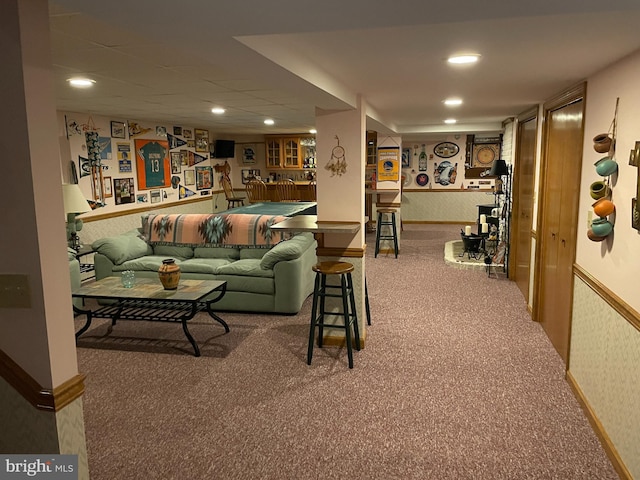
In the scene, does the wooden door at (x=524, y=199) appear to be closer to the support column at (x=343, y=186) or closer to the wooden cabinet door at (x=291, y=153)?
the support column at (x=343, y=186)

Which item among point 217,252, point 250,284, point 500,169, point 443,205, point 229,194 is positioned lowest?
point 250,284

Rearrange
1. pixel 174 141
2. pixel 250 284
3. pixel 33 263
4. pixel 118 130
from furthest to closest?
pixel 174 141 → pixel 118 130 → pixel 250 284 → pixel 33 263

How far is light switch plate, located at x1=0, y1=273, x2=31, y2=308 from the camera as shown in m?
1.51

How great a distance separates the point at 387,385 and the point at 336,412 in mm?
497

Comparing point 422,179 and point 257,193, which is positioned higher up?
point 422,179

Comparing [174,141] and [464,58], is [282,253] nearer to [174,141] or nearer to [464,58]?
[464,58]

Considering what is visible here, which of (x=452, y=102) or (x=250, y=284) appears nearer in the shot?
(x=452, y=102)

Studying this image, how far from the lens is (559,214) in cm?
373

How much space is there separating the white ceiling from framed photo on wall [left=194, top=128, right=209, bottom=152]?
13.0 ft

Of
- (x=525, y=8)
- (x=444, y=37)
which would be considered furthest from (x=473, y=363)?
(x=525, y=8)

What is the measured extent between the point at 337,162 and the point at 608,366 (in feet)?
7.53

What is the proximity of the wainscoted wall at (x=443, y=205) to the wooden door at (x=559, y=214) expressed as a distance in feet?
20.8

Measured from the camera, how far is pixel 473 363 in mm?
3611

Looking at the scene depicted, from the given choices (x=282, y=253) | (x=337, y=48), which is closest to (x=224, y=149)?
(x=282, y=253)
